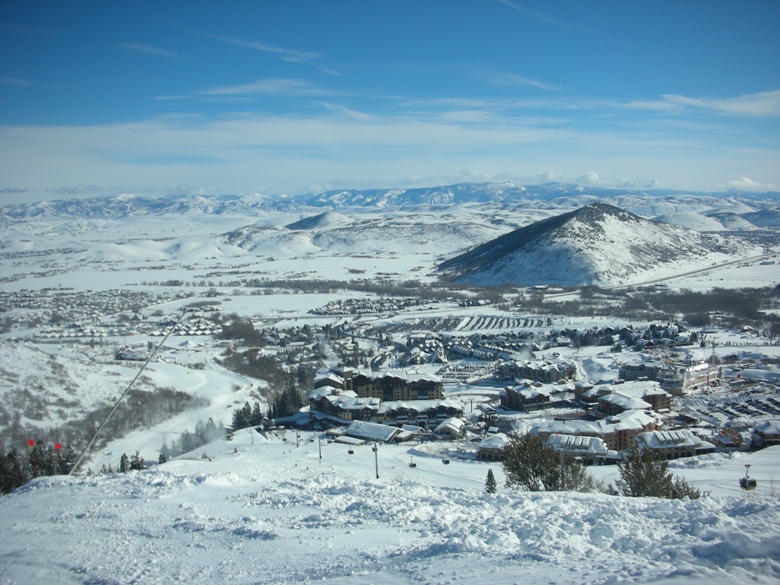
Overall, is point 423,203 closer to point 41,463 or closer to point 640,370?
point 640,370

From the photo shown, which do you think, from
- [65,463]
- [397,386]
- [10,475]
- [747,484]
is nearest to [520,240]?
[397,386]

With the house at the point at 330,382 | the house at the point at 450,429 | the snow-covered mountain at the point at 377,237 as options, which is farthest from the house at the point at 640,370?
the snow-covered mountain at the point at 377,237

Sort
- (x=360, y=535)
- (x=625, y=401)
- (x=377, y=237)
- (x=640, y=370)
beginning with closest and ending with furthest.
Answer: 1. (x=360, y=535)
2. (x=625, y=401)
3. (x=640, y=370)
4. (x=377, y=237)

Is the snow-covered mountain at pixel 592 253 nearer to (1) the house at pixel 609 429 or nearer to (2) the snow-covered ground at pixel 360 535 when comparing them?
(1) the house at pixel 609 429

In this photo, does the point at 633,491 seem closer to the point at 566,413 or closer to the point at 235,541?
the point at 235,541

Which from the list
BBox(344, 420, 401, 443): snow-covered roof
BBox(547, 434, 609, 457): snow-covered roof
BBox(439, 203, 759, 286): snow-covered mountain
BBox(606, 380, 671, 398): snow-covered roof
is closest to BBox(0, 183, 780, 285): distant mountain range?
BBox(439, 203, 759, 286): snow-covered mountain
